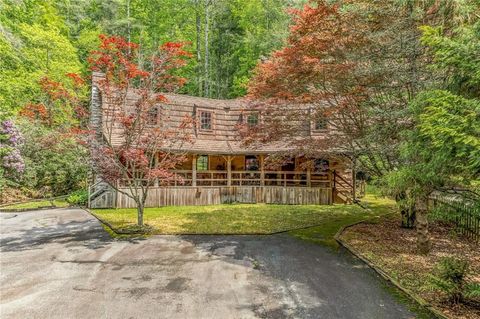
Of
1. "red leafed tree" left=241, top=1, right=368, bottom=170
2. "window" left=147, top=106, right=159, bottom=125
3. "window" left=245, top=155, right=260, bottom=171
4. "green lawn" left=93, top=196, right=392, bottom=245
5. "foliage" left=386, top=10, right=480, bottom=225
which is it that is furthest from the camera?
"window" left=245, top=155, right=260, bottom=171

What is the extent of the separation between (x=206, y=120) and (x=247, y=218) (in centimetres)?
890

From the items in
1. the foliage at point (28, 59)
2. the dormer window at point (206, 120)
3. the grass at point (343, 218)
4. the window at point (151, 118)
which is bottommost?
the grass at point (343, 218)

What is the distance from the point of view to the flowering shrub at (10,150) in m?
17.2

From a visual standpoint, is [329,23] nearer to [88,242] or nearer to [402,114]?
[402,114]

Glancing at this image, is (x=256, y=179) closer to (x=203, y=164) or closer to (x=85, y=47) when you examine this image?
(x=203, y=164)

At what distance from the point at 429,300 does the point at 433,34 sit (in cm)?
519

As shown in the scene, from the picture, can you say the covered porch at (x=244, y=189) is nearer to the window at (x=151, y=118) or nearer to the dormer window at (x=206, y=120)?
the dormer window at (x=206, y=120)

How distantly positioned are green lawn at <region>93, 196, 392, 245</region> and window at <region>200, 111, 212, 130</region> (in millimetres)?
5856

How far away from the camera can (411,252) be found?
8453 millimetres

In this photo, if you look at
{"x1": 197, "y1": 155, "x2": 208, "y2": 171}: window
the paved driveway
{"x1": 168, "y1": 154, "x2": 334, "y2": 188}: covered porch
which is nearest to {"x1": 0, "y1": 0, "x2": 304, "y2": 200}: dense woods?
{"x1": 168, "y1": 154, "x2": 334, "y2": 188}: covered porch

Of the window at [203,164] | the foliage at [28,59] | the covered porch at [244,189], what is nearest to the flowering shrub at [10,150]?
the foliage at [28,59]

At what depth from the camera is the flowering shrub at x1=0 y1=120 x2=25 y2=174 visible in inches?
679

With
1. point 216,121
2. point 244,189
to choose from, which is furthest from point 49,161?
point 244,189

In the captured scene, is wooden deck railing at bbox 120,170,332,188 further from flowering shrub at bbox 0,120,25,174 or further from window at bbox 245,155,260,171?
flowering shrub at bbox 0,120,25,174
